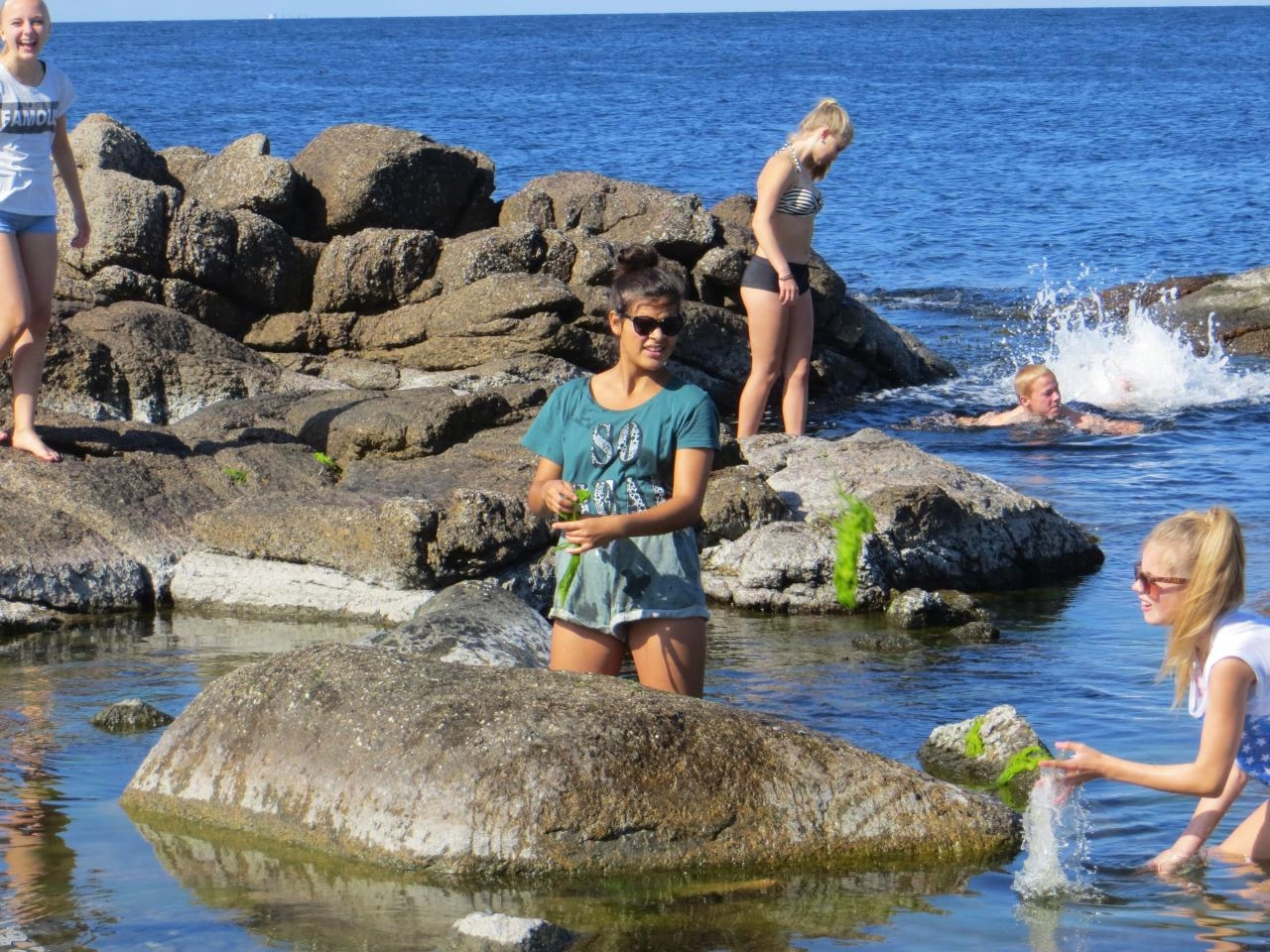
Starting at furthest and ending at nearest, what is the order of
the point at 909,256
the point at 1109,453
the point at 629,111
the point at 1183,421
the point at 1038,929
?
the point at 629,111
the point at 909,256
the point at 1183,421
the point at 1109,453
the point at 1038,929

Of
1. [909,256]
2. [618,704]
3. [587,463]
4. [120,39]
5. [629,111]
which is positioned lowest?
[618,704]

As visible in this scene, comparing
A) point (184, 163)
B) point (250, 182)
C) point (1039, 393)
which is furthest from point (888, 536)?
point (184, 163)

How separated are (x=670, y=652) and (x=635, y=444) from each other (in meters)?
0.67

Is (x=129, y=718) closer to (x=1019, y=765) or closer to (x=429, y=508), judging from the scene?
(x=429, y=508)

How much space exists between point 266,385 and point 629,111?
5682 cm

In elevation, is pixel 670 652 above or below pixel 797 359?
below

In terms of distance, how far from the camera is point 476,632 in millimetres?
6711

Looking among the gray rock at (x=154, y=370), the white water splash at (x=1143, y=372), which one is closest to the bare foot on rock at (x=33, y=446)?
the gray rock at (x=154, y=370)

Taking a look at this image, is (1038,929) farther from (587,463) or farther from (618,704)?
(587,463)

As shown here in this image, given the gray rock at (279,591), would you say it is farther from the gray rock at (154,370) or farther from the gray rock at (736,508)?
the gray rock at (154,370)

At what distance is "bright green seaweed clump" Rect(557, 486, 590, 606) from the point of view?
516 centimetres

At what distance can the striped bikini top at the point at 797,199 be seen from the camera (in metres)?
10.2

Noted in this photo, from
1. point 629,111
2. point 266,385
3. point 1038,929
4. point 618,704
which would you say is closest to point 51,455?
point 266,385

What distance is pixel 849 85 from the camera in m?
86.7
